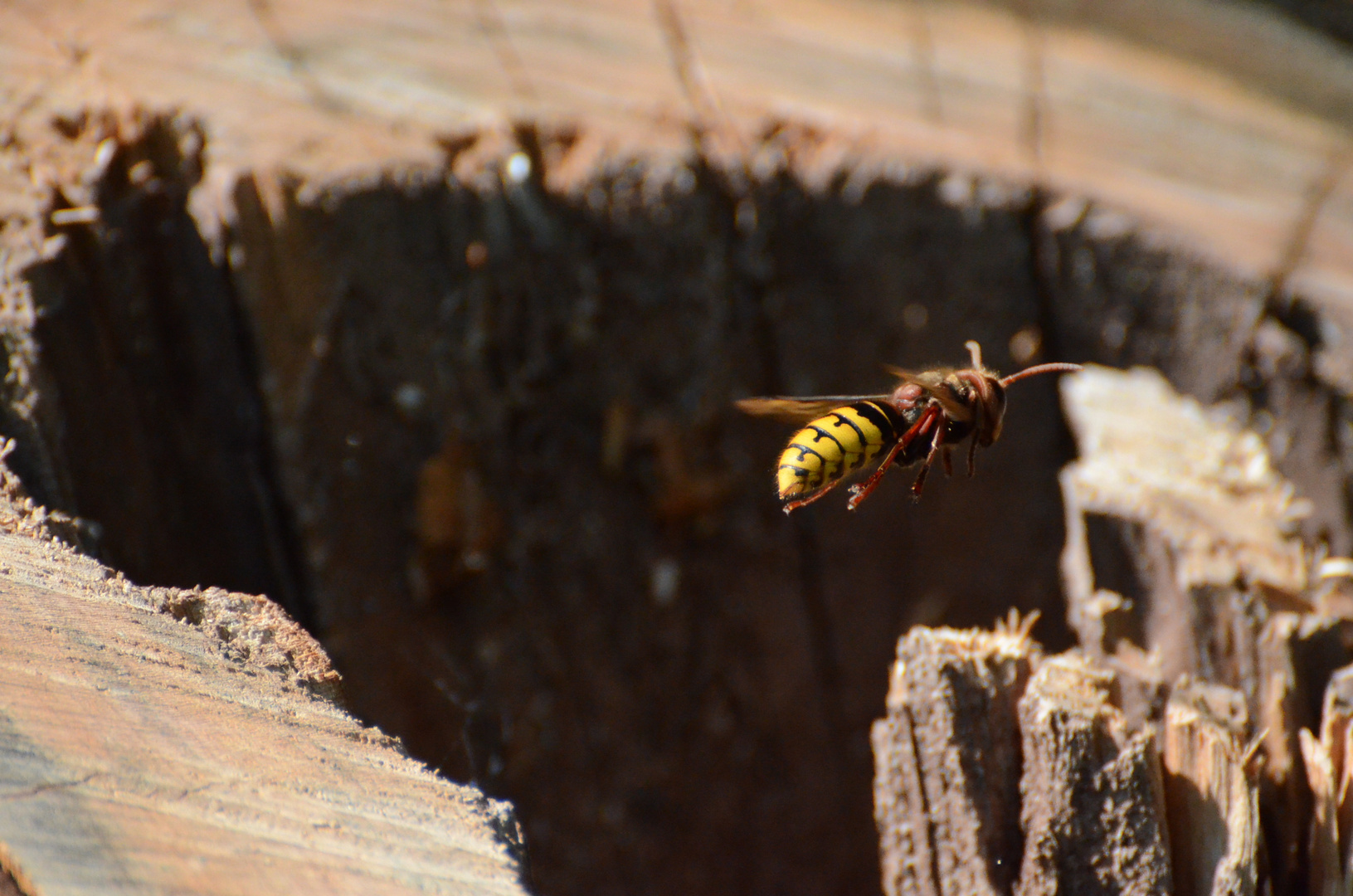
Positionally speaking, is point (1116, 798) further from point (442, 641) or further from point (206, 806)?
point (442, 641)

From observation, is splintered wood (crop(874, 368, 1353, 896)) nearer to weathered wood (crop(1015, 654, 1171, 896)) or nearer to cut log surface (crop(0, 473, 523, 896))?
weathered wood (crop(1015, 654, 1171, 896))

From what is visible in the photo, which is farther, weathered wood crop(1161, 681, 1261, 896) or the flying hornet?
the flying hornet

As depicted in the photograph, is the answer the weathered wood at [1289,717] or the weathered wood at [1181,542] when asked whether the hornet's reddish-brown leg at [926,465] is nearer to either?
the weathered wood at [1181,542]

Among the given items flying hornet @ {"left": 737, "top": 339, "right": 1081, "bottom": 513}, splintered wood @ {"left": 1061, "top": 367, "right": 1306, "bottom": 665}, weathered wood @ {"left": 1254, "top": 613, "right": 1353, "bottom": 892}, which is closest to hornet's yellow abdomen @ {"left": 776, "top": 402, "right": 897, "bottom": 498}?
flying hornet @ {"left": 737, "top": 339, "right": 1081, "bottom": 513}

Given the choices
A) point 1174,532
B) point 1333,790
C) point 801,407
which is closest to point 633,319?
point 801,407

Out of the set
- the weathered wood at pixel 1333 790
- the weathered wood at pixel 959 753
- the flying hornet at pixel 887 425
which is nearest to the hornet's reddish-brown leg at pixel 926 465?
the flying hornet at pixel 887 425

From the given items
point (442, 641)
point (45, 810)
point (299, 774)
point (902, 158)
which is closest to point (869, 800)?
point (442, 641)
